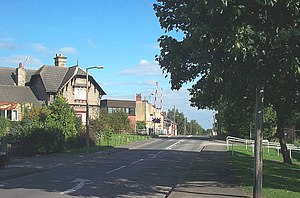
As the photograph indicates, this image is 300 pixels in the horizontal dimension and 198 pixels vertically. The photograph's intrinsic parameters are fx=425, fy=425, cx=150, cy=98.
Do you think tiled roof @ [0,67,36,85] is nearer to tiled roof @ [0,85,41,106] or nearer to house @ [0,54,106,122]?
house @ [0,54,106,122]

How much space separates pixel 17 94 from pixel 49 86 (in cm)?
418

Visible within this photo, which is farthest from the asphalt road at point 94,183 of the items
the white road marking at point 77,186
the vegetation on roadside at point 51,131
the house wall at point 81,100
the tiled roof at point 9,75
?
the tiled roof at point 9,75

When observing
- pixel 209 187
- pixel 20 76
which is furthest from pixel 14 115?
pixel 209 187

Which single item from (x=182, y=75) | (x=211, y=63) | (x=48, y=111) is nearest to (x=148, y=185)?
(x=182, y=75)

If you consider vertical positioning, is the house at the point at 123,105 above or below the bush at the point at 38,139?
above

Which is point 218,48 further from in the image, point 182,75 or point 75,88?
point 75,88

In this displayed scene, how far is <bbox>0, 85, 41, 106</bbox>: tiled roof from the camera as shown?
53344mm

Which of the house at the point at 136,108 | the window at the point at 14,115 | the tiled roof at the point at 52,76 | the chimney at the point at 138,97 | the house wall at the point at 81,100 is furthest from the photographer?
the chimney at the point at 138,97

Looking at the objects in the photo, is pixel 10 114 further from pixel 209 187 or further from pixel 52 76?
pixel 209 187

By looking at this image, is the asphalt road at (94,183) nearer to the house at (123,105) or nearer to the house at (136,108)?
the house at (136,108)

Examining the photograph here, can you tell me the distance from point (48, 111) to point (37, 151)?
601 centimetres

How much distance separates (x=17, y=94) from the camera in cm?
5516

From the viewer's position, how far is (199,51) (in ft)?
34.4

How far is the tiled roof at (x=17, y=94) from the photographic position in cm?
5334
